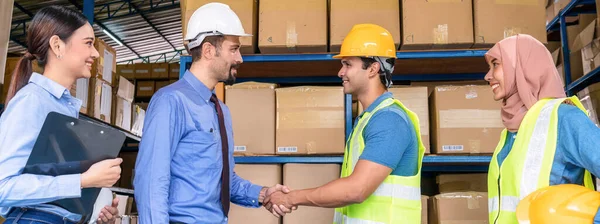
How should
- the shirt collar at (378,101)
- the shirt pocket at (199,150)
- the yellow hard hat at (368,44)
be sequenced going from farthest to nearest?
the yellow hard hat at (368,44) < the shirt collar at (378,101) < the shirt pocket at (199,150)

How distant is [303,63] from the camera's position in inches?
171

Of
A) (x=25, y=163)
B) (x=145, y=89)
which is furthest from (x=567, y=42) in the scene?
(x=145, y=89)

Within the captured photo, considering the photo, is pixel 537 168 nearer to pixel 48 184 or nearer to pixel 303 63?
pixel 48 184

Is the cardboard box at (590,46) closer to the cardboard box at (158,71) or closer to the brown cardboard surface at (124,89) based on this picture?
the brown cardboard surface at (124,89)

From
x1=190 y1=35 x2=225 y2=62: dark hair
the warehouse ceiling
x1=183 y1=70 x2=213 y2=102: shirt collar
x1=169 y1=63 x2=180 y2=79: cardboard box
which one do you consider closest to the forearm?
x1=183 y1=70 x2=213 y2=102: shirt collar

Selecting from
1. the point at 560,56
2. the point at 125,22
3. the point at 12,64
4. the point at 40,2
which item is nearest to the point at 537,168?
the point at 560,56

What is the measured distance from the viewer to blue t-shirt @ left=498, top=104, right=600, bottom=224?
2.19 m

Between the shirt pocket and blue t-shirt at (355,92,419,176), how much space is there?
784mm

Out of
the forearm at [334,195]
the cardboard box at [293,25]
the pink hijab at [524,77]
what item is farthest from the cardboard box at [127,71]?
the pink hijab at [524,77]

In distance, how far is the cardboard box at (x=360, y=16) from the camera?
13.3ft

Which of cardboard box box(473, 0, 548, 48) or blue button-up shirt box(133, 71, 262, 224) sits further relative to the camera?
cardboard box box(473, 0, 548, 48)

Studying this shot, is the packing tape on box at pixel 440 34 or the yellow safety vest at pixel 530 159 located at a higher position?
the packing tape on box at pixel 440 34

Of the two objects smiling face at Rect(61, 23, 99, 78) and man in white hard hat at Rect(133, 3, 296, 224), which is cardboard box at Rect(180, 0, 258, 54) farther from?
smiling face at Rect(61, 23, 99, 78)

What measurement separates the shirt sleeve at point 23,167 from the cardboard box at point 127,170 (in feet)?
18.4
